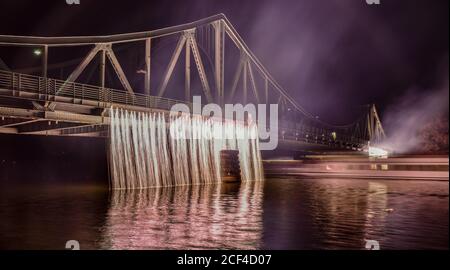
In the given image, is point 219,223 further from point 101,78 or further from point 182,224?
point 101,78

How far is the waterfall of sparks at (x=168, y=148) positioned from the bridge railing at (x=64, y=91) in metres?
1.03

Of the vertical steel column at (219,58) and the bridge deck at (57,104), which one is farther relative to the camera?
the vertical steel column at (219,58)

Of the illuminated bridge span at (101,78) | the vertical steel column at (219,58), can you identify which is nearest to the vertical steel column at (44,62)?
the illuminated bridge span at (101,78)

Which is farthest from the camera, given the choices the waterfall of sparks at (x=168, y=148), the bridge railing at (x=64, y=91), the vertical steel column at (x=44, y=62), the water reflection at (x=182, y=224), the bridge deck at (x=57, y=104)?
the waterfall of sparks at (x=168, y=148)

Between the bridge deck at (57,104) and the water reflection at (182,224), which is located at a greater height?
the bridge deck at (57,104)

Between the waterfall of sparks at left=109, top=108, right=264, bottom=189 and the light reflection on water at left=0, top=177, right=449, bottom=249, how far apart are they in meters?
9.26

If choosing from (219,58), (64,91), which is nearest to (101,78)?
(64,91)

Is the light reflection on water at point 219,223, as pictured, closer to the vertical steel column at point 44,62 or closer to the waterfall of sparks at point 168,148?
the vertical steel column at point 44,62

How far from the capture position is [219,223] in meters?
19.1

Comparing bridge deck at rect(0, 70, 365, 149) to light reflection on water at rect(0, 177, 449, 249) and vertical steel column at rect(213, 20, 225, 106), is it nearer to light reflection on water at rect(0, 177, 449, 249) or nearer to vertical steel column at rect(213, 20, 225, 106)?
light reflection on water at rect(0, 177, 449, 249)

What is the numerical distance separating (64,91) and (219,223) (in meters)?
19.7

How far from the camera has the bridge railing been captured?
30438mm

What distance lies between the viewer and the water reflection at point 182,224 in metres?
14.7

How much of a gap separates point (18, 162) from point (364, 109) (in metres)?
118
